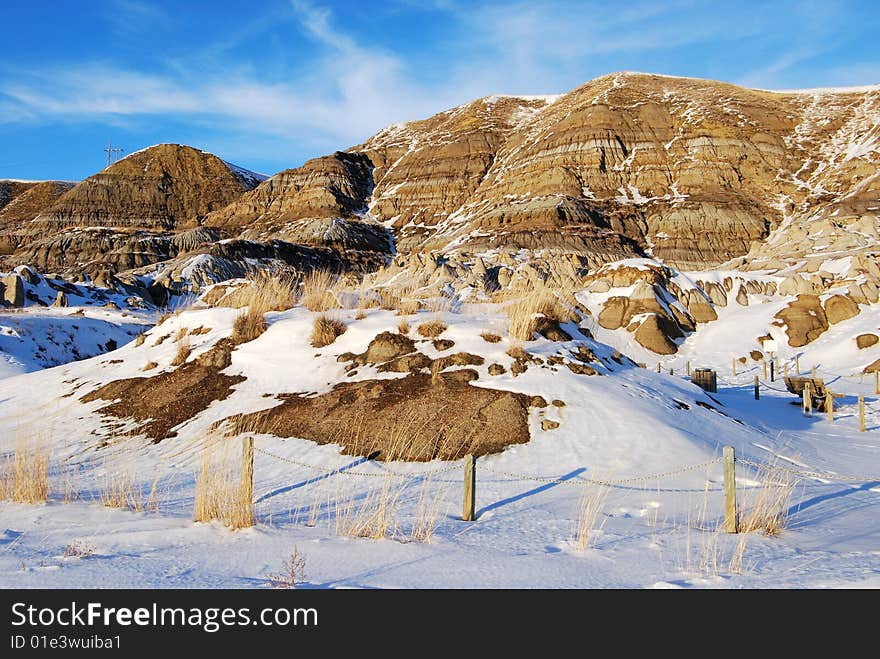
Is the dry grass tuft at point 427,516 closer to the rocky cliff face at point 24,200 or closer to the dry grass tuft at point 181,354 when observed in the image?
the dry grass tuft at point 181,354

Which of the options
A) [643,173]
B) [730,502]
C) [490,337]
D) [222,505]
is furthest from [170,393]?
[643,173]

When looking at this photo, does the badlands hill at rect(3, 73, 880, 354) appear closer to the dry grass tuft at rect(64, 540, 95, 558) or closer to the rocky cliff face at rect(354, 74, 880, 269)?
the rocky cliff face at rect(354, 74, 880, 269)

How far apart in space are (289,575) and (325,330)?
8.97 metres

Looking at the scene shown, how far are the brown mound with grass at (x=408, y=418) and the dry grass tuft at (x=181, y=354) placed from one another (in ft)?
12.8

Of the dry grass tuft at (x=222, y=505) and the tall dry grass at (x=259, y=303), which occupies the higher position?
the tall dry grass at (x=259, y=303)

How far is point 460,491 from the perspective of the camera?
24.9 ft

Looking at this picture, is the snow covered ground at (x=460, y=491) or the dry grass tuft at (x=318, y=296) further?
the dry grass tuft at (x=318, y=296)

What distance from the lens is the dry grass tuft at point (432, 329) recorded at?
1223cm

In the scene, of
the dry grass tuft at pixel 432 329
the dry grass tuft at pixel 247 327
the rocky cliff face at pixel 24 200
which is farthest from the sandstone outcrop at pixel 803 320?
the rocky cliff face at pixel 24 200

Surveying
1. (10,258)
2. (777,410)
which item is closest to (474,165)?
(10,258)

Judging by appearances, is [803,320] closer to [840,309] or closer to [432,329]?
[840,309]

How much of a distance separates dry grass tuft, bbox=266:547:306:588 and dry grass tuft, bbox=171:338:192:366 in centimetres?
1005

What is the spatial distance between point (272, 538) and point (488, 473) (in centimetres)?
383
